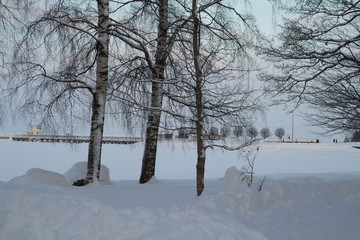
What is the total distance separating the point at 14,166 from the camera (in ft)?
53.0

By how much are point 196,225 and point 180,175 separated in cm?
1040

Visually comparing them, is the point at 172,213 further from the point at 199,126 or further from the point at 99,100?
the point at 99,100

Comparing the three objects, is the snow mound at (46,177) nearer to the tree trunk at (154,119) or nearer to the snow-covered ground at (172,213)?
the snow-covered ground at (172,213)

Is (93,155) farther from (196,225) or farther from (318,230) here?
(318,230)

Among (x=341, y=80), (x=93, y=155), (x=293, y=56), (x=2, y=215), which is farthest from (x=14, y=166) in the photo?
(x=341, y=80)

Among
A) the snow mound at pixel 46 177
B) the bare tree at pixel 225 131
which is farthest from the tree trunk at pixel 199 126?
the snow mound at pixel 46 177

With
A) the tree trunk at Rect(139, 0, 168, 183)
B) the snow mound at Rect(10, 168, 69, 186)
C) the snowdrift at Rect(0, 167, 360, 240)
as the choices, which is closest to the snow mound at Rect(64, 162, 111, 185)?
the snow mound at Rect(10, 168, 69, 186)

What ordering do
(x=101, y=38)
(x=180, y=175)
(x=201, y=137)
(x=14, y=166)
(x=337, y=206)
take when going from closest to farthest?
(x=201, y=137), (x=337, y=206), (x=101, y=38), (x=180, y=175), (x=14, y=166)

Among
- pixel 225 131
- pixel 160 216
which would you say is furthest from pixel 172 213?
pixel 225 131

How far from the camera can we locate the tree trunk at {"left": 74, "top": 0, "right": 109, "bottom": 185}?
8.24m

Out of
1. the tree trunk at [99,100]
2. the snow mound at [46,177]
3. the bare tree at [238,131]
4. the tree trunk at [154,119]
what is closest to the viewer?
the bare tree at [238,131]

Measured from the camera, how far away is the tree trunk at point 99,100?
8.24 metres

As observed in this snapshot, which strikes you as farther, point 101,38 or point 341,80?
point 341,80

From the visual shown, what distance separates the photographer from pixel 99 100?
8.27 m
